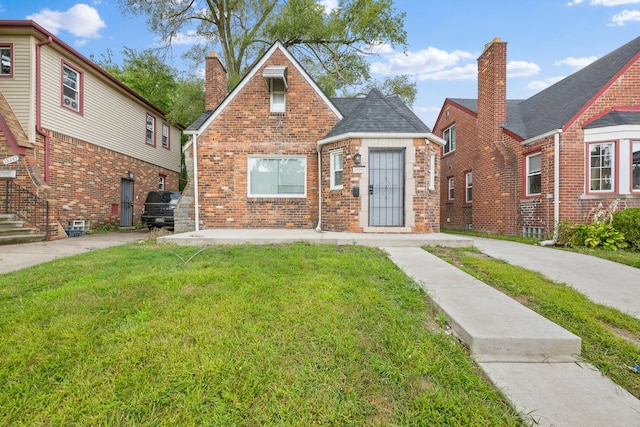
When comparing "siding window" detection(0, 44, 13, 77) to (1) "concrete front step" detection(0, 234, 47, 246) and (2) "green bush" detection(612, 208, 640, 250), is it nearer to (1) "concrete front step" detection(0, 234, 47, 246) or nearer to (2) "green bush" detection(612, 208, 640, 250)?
(1) "concrete front step" detection(0, 234, 47, 246)

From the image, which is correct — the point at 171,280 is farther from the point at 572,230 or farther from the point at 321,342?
the point at 572,230

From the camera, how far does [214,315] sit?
274 centimetres

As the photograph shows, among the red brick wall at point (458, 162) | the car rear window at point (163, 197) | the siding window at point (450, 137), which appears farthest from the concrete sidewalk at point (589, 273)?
the car rear window at point (163, 197)

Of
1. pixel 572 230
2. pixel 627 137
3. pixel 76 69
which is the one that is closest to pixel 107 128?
pixel 76 69

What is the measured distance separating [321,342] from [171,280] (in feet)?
7.91

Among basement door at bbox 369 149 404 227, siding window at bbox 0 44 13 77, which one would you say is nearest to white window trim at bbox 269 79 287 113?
basement door at bbox 369 149 404 227

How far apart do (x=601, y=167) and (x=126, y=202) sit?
726 inches

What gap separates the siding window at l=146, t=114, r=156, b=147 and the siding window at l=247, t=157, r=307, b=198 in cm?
949

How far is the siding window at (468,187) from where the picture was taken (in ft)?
40.5

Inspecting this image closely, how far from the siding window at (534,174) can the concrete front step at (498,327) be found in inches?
307

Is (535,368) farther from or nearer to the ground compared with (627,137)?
nearer to the ground

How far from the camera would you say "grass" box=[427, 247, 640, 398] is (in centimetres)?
222

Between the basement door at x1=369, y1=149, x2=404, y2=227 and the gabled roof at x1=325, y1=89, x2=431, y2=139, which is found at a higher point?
the gabled roof at x1=325, y1=89, x2=431, y2=139

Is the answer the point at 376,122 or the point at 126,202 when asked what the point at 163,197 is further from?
the point at 376,122
